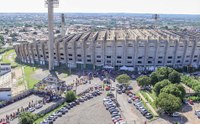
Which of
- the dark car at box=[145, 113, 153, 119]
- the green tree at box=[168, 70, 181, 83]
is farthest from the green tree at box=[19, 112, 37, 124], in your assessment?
the green tree at box=[168, 70, 181, 83]

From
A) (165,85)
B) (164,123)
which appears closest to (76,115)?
(164,123)

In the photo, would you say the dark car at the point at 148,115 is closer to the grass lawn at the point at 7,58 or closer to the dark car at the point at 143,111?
the dark car at the point at 143,111

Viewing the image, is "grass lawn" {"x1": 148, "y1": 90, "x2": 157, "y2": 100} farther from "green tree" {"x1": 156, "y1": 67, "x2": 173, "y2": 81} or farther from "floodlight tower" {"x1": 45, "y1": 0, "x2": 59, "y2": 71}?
"floodlight tower" {"x1": 45, "y1": 0, "x2": 59, "y2": 71}

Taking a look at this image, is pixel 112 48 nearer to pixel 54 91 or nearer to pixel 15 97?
pixel 54 91

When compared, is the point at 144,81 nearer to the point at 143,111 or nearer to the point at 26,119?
the point at 143,111

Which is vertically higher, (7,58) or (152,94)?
(152,94)

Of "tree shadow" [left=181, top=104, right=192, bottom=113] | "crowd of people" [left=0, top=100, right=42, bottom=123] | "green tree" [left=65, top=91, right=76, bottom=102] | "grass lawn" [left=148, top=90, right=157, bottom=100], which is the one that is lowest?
"crowd of people" [left=0, top=100, right=42, bottom=123]

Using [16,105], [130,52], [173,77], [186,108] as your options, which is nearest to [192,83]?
[173,77]
